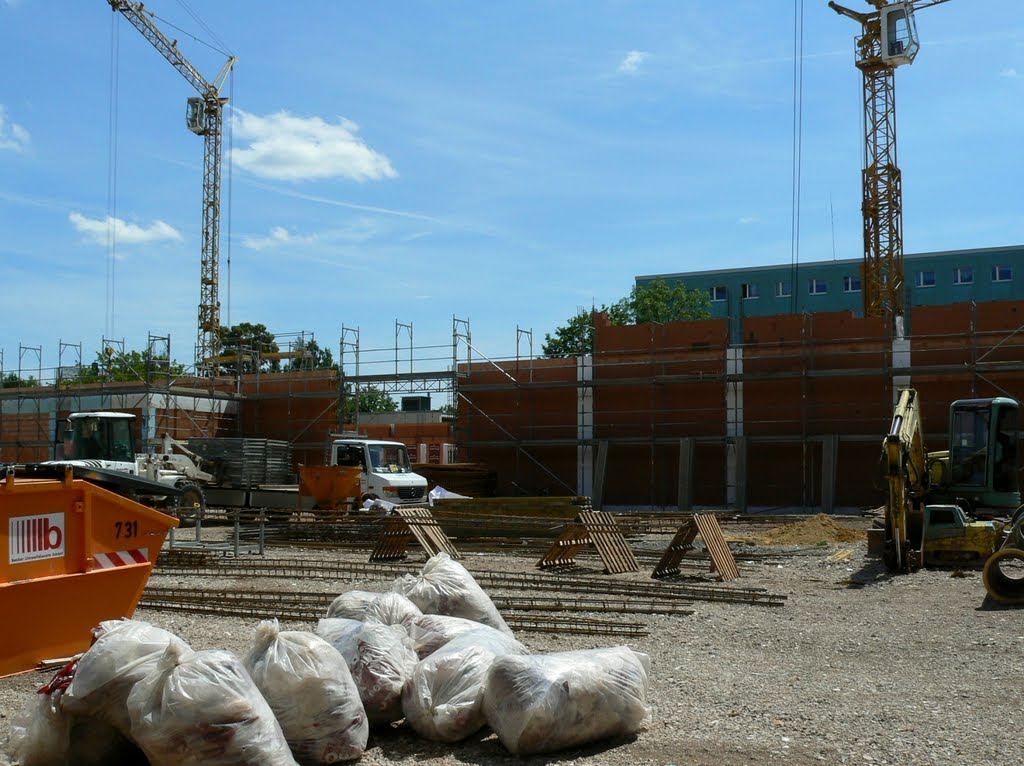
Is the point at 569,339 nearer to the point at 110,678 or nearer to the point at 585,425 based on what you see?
the point at 585,425

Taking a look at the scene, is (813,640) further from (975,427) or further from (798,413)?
(798,413)

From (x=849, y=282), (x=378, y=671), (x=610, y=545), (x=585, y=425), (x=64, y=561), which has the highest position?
(x=849, y=282)

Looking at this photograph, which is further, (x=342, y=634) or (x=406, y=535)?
(x=406, y=535)

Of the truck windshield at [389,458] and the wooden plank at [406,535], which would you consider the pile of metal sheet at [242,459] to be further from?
the wooden plank at [406,535]

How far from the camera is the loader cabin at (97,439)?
23578 millimetres

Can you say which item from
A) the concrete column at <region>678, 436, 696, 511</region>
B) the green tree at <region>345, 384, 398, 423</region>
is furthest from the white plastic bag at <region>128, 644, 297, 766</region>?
the green tree at <region>345, 384, 398, 423</region>

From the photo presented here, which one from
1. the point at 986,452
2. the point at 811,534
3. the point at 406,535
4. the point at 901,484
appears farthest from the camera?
the point at 811,534

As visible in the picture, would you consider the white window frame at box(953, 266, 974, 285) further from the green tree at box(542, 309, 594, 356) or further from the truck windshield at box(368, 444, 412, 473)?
the truck windshield at box(368, 444, 412, 473)

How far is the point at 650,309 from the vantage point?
186 feet

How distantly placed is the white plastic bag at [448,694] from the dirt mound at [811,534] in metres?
14.8

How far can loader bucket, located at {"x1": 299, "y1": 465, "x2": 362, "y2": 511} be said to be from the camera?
23.7m

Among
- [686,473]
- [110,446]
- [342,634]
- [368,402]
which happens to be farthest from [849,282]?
[342,634]

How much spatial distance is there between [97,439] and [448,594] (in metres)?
18.5

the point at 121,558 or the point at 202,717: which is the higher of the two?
the point at 121,558
